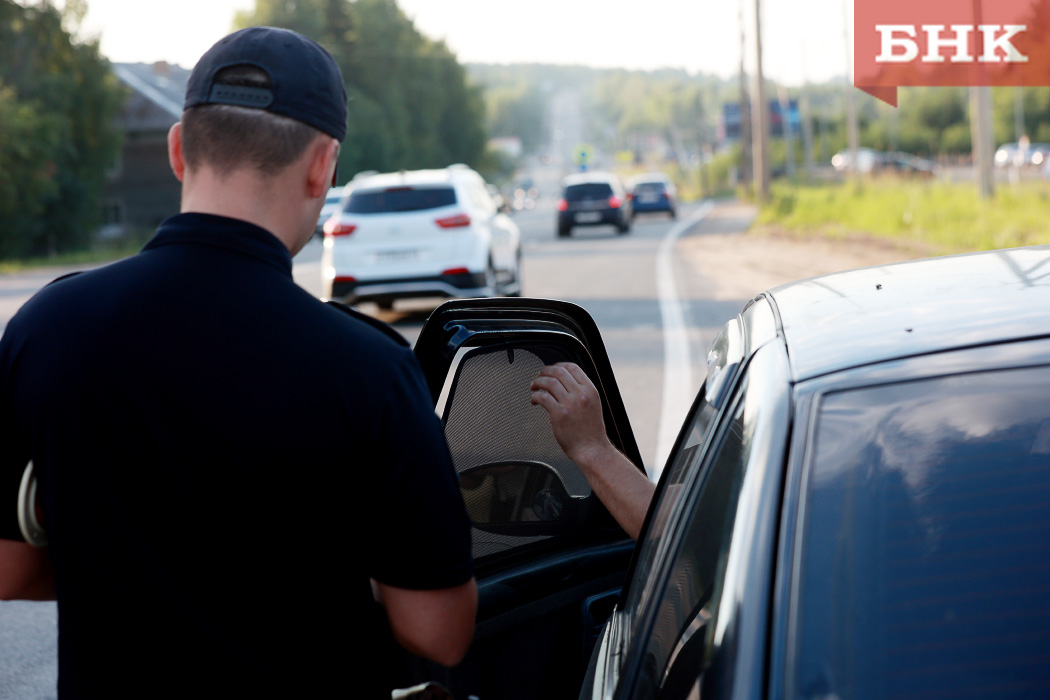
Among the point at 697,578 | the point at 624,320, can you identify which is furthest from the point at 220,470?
the point at 624,320

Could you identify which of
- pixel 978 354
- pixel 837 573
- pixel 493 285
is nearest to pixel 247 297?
pixel 837 573

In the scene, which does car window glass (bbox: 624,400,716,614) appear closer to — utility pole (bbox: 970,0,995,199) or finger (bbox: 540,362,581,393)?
finger (bbox: 540,362,581,393)

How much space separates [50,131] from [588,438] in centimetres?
4613

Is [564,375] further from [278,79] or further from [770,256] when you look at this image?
[770,256]

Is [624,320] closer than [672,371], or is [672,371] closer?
[672,371]

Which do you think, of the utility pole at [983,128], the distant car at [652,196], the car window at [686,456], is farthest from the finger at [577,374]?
the distant car at [652,196]

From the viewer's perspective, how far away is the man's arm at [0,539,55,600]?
179 cm

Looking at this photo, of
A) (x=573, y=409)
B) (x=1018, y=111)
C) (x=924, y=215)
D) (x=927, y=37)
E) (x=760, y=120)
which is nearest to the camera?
(x=573, y=409)

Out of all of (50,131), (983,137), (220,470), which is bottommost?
(983,137)

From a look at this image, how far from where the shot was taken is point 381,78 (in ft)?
300

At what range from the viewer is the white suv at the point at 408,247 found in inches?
538

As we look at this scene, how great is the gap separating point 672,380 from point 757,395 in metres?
8.04

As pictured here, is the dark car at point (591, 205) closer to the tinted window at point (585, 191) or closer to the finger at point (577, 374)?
the tinted window at point (585, 191)

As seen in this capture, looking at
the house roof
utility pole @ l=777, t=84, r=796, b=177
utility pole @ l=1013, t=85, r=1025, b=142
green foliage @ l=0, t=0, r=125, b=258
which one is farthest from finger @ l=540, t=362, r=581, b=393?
utility pole @ l=1013, t=85, r=1025, b=142
